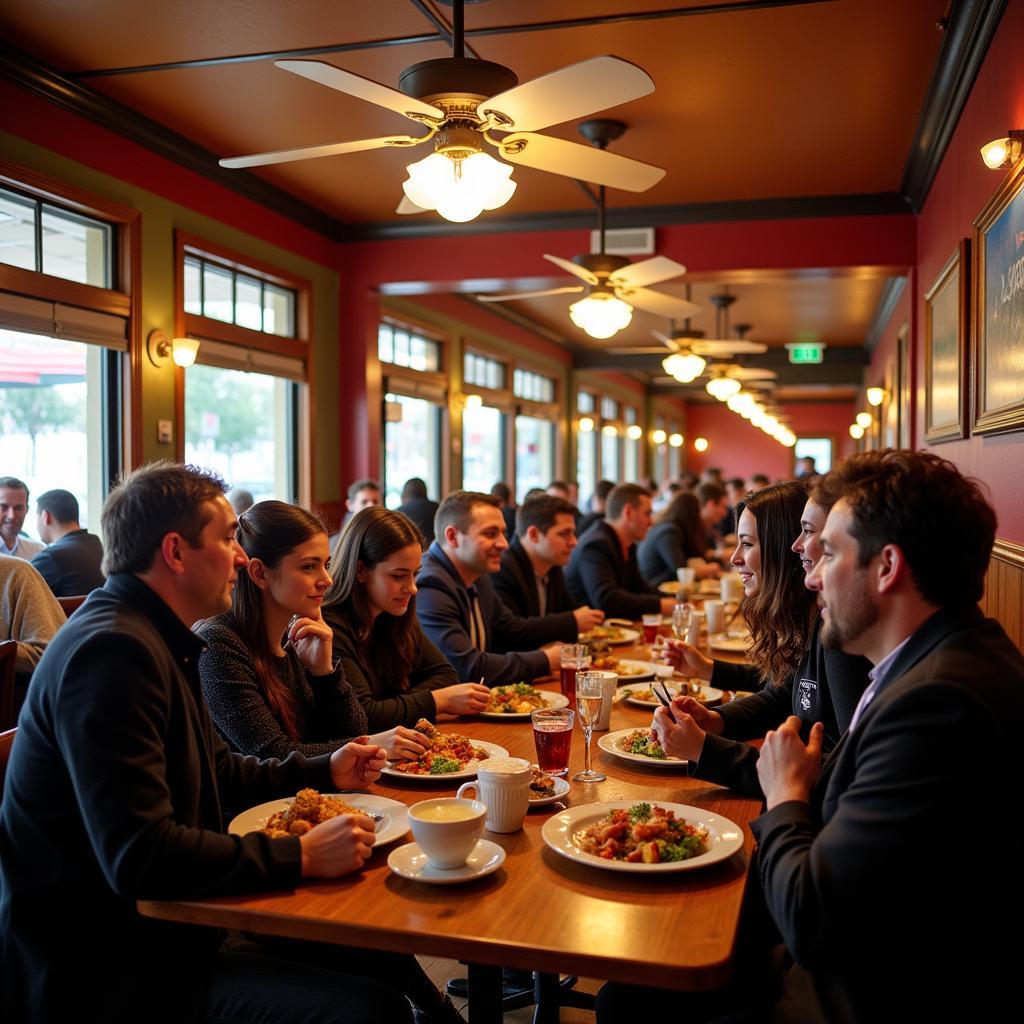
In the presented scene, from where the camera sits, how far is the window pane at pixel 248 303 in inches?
249

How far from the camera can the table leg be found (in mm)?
1758

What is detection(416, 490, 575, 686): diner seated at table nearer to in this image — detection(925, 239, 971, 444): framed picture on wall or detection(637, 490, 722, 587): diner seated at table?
detection(925, 239, 971, 444): framed picture on wall

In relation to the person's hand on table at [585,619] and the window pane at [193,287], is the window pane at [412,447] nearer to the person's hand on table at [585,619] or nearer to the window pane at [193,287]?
the window pane at [193,287]

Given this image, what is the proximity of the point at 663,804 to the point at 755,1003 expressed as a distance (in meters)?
0.43

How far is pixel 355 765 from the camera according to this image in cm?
202

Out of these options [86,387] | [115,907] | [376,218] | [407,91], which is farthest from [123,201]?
[115,907]

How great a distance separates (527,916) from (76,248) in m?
4.57

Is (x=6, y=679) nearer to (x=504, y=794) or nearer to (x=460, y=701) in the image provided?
(x=460, y=701)

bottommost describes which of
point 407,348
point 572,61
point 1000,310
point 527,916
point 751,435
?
point 527,916

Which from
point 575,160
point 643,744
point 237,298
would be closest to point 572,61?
point 575,160

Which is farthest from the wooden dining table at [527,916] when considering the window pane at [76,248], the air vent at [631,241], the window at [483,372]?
the window at [483,372]

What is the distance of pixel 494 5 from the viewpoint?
3783mm

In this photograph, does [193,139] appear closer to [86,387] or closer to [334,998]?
[86,387]

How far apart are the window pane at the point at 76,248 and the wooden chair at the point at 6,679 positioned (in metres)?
2.56
